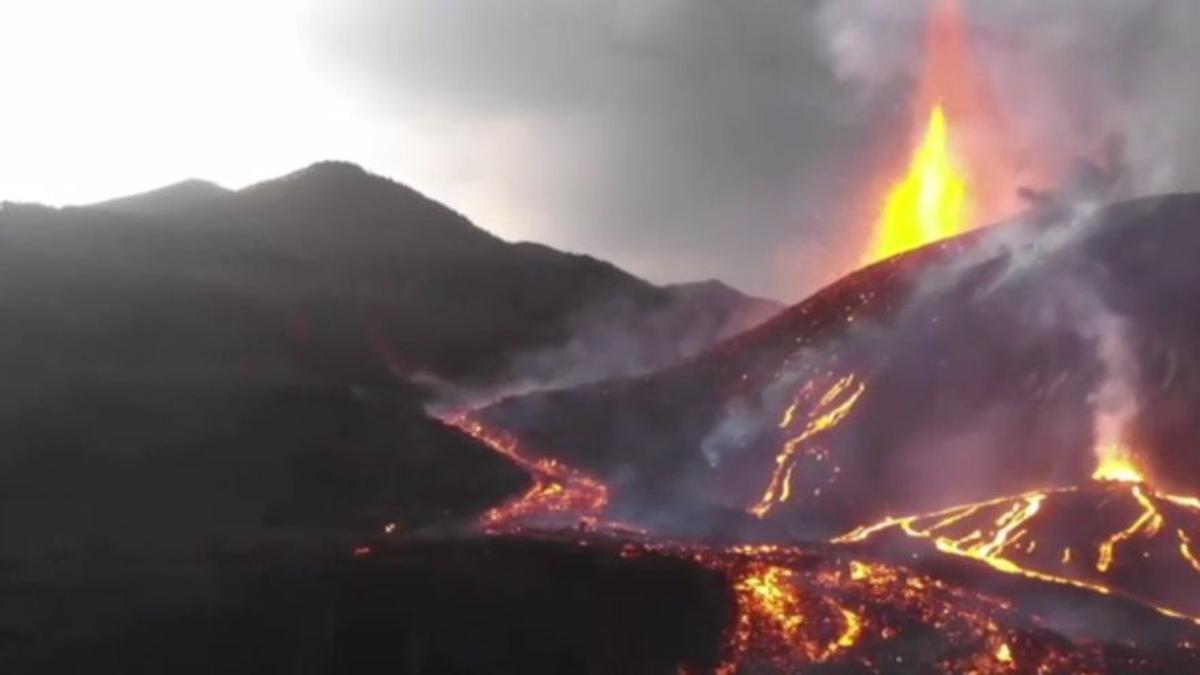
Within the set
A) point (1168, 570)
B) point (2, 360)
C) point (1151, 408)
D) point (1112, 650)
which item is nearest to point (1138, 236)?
point (1151, 408)

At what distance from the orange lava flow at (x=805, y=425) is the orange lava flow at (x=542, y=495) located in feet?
18.1

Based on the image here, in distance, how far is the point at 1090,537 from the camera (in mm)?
A: 47375

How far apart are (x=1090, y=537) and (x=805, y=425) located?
16861 millimetres

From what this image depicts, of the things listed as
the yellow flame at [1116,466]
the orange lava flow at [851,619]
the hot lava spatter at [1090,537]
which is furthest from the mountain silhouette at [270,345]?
the yellow flame at [1116,466]

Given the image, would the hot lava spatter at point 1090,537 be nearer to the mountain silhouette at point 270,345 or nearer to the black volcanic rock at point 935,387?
the black volcanic rock at point 935,387

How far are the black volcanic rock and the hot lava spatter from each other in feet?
14.5

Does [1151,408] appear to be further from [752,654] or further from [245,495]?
[245,495]

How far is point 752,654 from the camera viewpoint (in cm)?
3825

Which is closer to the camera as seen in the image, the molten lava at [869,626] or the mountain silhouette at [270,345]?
the molten lava at [869,626]

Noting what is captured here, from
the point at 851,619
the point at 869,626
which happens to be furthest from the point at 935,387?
the point at 869,626

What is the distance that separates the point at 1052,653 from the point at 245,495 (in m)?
30.7

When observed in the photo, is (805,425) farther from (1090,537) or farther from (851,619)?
(851,619)

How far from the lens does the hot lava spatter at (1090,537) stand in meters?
45.1

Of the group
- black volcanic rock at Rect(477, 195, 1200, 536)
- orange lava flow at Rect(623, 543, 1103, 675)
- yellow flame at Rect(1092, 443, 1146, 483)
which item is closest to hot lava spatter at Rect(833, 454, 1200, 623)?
yellow flame at Rect(1092, 443, 1146, 483)
